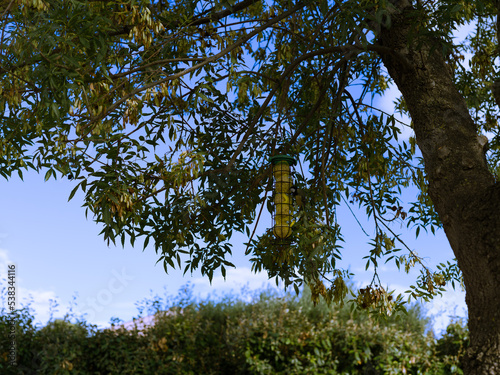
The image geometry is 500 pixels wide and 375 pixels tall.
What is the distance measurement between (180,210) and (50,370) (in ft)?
14.2

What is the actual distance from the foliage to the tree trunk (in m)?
3.75

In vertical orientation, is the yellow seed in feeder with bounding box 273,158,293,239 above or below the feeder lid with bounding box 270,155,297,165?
below

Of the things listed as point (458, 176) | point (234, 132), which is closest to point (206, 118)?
point (234, 132)

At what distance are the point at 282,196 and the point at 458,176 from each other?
46.2 inches

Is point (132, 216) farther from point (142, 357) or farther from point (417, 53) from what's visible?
point (142, 357)

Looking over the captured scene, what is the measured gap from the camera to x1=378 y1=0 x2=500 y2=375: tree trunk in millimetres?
3124

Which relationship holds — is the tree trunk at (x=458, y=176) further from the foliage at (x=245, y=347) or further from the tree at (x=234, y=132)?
the foliage at (x=245, y=347)

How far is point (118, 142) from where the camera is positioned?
350 cm

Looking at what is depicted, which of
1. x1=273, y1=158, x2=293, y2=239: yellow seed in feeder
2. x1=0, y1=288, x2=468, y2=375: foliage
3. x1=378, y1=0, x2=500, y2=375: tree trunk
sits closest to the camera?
x1=378, y1=0, x2=500, y2=375: tree trunk

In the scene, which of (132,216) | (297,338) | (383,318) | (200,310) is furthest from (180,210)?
(200,310)
